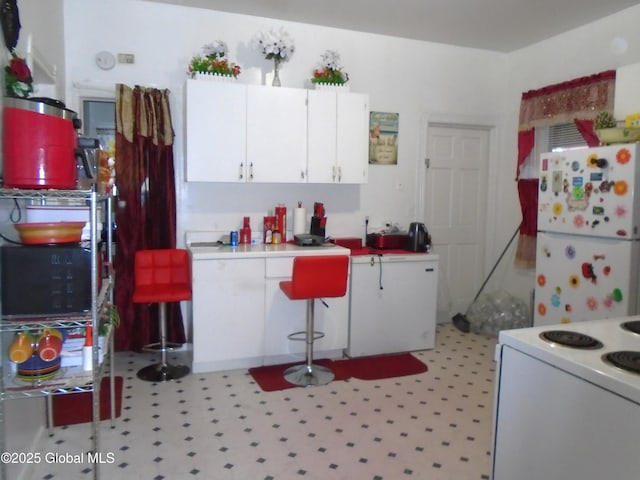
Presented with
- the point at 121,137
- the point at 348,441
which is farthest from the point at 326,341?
the point at 121,137

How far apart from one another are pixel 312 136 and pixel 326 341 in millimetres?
1712

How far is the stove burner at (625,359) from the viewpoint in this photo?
1367 mm

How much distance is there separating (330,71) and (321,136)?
1.89ft

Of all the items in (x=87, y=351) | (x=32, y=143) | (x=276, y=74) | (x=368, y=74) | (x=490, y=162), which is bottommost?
(x=87, y=351)

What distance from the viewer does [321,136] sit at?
3.98 m

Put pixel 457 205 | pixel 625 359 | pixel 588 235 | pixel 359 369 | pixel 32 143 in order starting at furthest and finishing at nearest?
pixel 457 205 < pixel 359 369 < pixel 588 235 < pixel 32 143 < pixel 625 359

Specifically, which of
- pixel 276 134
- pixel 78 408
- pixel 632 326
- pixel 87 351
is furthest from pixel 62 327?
pixel 276 134

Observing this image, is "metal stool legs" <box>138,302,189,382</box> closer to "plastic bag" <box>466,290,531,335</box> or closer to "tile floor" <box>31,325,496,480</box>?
"tile floor" <box>31,325,496,480</box>

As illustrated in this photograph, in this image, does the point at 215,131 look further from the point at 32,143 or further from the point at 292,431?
the point at 292,431

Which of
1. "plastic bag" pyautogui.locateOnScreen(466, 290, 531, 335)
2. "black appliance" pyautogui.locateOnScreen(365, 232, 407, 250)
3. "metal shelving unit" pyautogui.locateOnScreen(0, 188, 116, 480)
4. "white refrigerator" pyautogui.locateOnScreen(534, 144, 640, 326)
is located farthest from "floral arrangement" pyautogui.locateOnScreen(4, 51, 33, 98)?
"plastic bag" pyautogui.locateOnScreen(466, 290, 531, 335)

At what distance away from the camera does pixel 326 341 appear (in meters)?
3.92

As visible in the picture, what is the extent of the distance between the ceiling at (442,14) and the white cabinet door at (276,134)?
0.67 m

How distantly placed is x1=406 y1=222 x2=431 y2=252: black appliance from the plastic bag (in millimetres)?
982

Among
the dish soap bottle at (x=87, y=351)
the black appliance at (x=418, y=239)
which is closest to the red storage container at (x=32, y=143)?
the dish soap bottle at (x=87, y=351)
